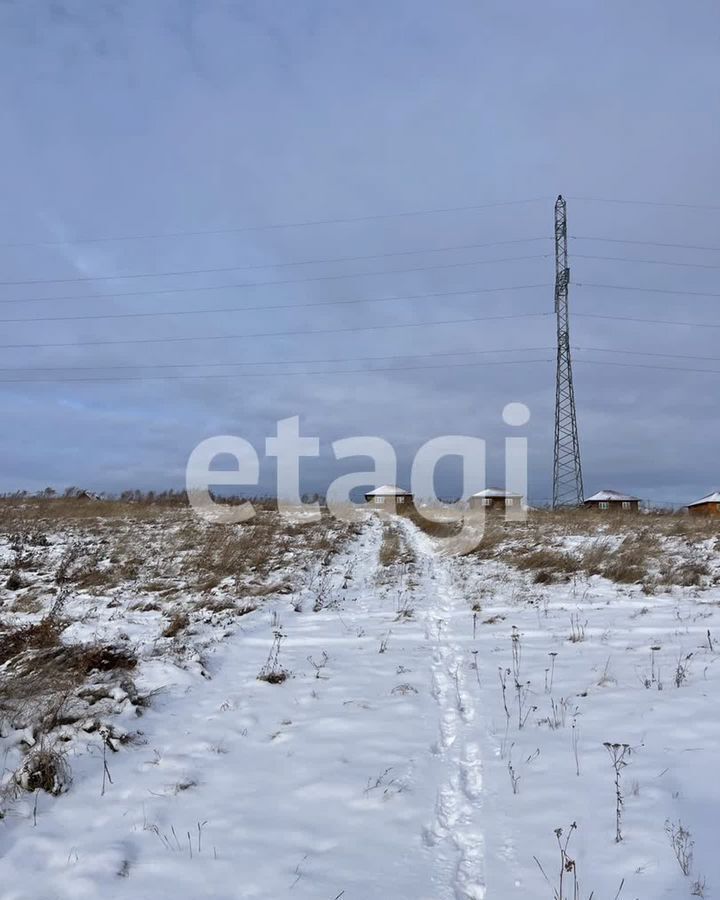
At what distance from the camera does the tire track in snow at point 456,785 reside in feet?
9.48

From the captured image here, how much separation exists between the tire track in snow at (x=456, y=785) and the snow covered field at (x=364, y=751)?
0.02 m

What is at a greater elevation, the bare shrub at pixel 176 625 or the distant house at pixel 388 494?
the distant house at pixel 388 494

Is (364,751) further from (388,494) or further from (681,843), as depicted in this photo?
(388,494)

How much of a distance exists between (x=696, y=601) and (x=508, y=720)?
587cm

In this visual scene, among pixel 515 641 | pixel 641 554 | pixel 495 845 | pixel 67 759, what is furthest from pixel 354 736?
pixel 641 554

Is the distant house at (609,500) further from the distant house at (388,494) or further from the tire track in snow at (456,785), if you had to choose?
the tire track in snow at (456,785)

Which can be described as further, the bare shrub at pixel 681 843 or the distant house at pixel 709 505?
the distant house at pixel 709 505

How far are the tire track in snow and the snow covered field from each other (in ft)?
0.05

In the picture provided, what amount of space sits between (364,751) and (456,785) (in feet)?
2.60

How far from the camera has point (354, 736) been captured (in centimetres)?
454

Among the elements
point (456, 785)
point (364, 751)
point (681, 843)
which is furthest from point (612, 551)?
point (681, 843)

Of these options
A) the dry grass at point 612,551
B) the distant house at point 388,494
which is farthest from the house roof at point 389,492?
the dry grass at point 612,551

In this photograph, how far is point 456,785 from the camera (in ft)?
12.3

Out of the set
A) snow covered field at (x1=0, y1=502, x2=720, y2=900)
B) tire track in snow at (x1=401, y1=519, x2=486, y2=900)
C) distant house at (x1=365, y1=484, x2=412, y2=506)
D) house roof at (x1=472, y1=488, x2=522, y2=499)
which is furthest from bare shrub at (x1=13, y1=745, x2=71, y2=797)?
distant house at (x1=365, y1=484, x2=412, y2=506)
